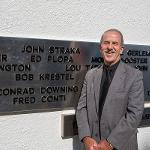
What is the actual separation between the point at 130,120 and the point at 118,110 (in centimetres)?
13

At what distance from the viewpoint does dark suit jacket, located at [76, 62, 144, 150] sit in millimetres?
2695

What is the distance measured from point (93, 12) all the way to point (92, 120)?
42.8 inches

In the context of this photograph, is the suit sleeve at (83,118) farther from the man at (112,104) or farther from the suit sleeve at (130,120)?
the suit sleeve at (130,120)

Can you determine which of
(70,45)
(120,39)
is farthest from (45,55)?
(120,39)

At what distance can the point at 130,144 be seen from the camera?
9.38 ft

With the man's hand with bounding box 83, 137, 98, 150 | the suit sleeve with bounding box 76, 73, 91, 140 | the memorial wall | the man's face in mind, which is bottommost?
the man's hand with bounding box 83, 137, 98, 150

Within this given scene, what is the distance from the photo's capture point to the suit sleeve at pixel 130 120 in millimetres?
2688

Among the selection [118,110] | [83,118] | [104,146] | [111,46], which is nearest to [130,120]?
[118,110]

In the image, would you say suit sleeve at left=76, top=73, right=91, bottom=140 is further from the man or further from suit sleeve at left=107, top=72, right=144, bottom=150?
suit sleeve at left=107, top=72, right=144, bottom=150

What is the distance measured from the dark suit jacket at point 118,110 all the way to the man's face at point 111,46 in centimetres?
11

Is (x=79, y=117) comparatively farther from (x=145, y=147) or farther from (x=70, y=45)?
(x=145, y=147)

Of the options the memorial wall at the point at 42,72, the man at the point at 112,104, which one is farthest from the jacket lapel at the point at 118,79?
the memorial wall at the point at 42,72

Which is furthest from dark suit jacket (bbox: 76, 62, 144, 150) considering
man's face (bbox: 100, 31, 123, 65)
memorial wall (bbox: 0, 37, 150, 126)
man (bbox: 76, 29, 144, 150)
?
memorial wall (bbox: 0, 37, 150, 126)

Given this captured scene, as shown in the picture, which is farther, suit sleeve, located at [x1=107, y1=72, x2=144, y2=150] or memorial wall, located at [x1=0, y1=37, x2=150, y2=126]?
memorial wall, located at [x1=0, y1=37, x2=150, y2=126]
